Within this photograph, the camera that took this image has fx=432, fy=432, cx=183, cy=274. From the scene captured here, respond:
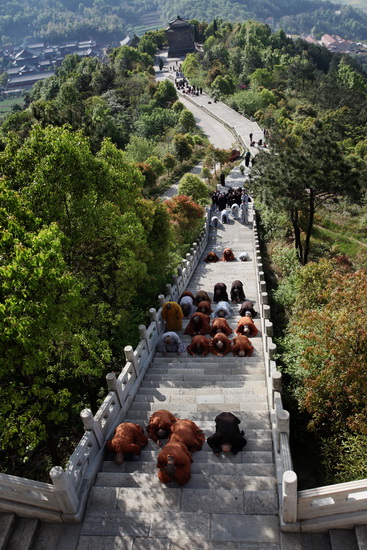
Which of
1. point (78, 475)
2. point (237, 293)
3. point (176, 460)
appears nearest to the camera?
point (176, 460)

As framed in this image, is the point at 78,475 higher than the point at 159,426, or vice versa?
the point at 78,475

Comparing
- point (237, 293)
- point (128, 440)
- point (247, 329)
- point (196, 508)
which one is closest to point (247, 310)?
point (237, 293)

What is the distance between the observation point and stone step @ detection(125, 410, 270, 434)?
803cm

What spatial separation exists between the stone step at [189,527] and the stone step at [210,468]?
0.56m

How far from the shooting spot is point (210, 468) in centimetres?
710

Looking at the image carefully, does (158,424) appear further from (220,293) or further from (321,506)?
(220,293)

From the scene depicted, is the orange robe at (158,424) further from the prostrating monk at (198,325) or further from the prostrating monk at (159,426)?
the prostrating monk at (198,325)

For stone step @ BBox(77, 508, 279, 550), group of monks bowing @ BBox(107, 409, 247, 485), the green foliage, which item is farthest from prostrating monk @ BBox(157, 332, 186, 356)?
the green foliage

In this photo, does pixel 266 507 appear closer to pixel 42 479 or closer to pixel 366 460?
pixel 366 460

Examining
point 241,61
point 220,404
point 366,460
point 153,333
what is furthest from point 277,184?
point 241,61

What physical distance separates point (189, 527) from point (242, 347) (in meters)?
5.15

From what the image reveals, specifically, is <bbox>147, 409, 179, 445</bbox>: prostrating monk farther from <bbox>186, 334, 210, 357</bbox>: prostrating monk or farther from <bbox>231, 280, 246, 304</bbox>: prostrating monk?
<bbox>231, 280, 246, 304</bbox>: prostrating monk

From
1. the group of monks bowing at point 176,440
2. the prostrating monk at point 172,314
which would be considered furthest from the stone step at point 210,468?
the prostrating monk at point 172,314

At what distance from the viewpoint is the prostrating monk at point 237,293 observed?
14.2m
